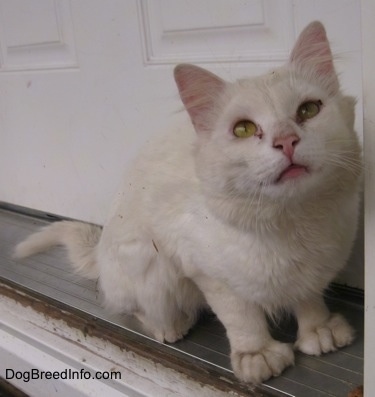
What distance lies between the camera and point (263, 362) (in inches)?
35.5

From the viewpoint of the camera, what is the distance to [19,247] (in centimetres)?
140

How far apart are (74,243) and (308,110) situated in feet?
2.51

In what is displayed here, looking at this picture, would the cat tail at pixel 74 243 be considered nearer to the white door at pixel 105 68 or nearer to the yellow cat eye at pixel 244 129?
the white door at pixel 105 68

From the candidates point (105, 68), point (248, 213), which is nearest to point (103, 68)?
point (105, 68)

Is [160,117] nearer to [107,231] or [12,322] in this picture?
[107,231]

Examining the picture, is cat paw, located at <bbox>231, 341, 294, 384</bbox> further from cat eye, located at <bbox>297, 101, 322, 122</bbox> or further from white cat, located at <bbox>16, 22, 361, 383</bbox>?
cat eye, located at <bbox>297, 101, 322, 122</bbox>

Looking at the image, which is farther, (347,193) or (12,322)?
(12,322)

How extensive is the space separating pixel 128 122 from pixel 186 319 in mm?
498

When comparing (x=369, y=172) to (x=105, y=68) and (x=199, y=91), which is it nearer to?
(x=199, y=91)

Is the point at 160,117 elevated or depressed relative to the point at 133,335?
elevated

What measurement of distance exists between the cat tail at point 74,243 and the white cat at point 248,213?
8.4 inches

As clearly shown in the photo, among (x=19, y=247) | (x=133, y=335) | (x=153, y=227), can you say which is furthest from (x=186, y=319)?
(x=19, y=247)

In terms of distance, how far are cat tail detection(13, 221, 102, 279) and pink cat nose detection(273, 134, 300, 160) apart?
71 cm

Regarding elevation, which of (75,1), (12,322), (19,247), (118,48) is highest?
(75,1)
